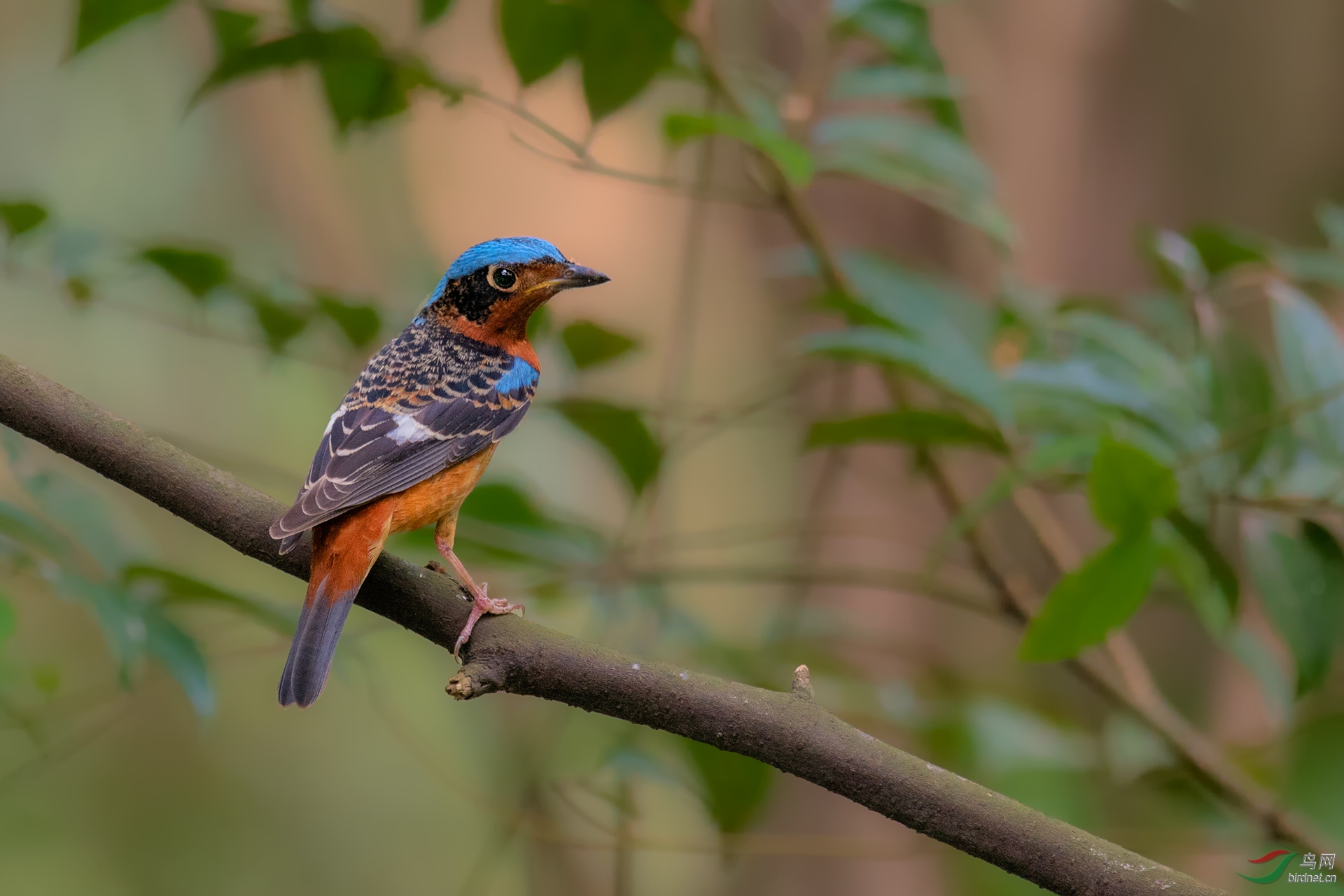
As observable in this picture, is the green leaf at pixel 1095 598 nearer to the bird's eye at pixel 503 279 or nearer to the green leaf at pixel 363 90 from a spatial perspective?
the bird's eye at pixel 503 279

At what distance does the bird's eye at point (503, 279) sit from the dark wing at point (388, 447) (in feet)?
0.86

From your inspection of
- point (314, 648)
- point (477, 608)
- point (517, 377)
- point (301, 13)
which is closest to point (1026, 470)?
point (517, 377)

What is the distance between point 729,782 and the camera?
326 centimetres

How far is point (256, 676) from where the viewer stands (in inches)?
299

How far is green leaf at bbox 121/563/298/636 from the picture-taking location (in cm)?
268

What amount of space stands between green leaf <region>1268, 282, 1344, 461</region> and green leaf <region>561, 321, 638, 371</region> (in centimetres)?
173

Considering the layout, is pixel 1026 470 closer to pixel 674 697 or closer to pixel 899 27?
pixel 674 697

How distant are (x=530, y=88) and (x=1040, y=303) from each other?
7.06ft

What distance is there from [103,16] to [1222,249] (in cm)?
311

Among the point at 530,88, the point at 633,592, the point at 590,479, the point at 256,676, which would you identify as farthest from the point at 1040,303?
the point at 256,676

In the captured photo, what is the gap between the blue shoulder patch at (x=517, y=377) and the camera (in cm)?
287

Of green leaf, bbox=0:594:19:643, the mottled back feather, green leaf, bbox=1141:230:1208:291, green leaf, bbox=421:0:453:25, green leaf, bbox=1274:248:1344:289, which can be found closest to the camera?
green leaf, bbox=0:594:19:643

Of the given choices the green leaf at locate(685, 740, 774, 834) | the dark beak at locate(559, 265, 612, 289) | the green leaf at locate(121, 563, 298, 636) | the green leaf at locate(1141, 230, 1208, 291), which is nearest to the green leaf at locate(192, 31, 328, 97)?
the dark beak at locate(559, 265, 612, 289)

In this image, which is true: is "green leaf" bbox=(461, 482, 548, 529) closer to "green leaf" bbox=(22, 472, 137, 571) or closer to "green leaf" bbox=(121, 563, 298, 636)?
"green leaf" bbox=(121, 563, 298, 636)
